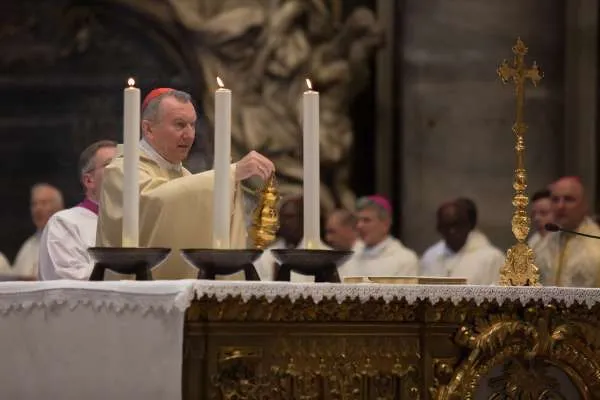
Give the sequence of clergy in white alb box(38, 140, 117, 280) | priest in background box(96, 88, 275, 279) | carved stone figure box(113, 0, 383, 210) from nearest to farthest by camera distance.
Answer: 1. priest in background box(96, 88, 275, 279)
2. clergy in white alb box(38, 140, 117, 280)
3. carved stone figure box(113, 0, 383, 210)

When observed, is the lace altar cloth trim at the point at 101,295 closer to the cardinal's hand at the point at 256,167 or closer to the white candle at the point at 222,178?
the white candle at the point at 222,178

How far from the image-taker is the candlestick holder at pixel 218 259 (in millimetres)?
5594

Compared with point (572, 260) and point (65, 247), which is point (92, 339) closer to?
point (65, 247)

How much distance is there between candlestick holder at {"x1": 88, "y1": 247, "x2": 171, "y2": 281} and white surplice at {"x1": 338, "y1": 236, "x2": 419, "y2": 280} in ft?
19.7

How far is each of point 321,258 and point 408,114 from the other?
819 centimetres

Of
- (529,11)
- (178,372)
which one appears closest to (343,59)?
(529,11)

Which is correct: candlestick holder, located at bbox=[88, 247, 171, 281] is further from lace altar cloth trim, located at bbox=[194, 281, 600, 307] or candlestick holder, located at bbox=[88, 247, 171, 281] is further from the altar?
lace altar cloth trim, located at bbox=[194, 281, 600, 307]

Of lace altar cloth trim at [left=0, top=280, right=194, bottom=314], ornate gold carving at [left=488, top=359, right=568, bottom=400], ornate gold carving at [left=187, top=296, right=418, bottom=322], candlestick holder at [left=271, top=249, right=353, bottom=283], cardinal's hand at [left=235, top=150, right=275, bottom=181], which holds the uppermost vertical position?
cardinal's hand at [left=235, top=150, right=275, bottom=181]

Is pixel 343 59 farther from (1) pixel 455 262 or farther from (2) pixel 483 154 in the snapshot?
(1) pixel 455 262

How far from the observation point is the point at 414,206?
13688 mm

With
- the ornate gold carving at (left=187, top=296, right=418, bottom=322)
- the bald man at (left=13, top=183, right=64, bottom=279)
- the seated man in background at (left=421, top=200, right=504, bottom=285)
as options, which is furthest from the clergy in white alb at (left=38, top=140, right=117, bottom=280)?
the bald man at (left=13, top=183, right=64, bottom=279)

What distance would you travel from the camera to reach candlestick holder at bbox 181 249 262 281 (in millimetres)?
5594

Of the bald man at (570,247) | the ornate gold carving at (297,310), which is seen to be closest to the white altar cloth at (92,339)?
the ornate gold carving at (297,310)

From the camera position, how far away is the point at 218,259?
5609mm
